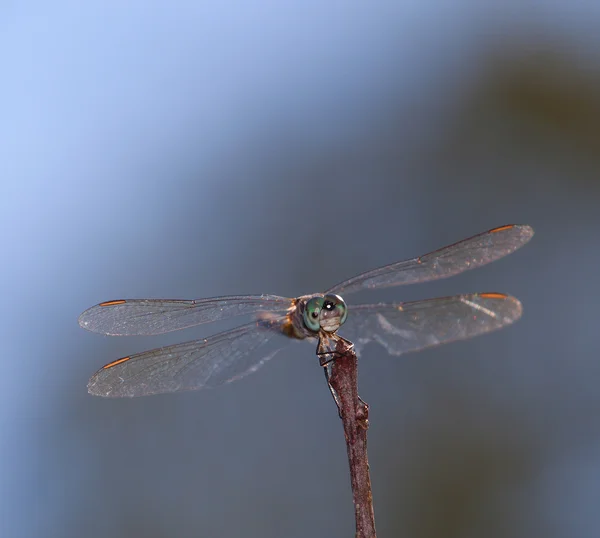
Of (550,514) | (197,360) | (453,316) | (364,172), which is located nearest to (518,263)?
(364,172)

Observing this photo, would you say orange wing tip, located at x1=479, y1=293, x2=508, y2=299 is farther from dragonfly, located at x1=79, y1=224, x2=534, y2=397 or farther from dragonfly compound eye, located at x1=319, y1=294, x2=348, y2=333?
dragonfly compound eye, located at x1=319, y1=294, x2=348, y2=333

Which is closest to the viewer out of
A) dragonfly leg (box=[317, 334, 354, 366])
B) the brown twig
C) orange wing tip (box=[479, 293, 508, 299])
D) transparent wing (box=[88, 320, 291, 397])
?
the brown twig

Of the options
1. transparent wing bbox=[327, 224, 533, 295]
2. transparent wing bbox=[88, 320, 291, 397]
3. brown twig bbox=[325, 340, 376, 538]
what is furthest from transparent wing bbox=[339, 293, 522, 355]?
brown twig bbox=[325, 340, 376, 538]

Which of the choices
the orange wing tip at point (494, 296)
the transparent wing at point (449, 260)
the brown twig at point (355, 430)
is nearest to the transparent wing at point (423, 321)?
the orange wing tip at point (494, 296)

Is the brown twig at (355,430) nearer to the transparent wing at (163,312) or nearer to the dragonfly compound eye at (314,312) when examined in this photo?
the dragonfly compound eye at (314,312)

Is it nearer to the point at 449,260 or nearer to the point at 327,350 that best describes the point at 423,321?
the point at 449,260

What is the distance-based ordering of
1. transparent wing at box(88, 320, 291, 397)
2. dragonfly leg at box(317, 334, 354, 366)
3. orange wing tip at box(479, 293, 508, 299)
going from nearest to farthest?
dragonfly leg at box(317, 334, 354, 366)
transparent wing at box(88, 320, 291, 397)
orange wing tip at box(479, 293, 508, 299)
